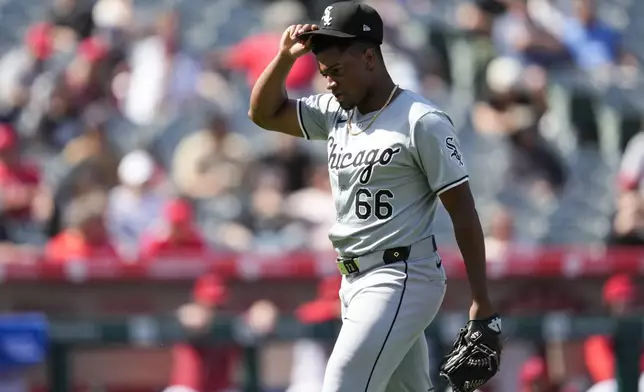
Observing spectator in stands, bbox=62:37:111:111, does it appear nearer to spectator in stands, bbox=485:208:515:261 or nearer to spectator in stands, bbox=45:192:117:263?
spectator in stands, bbox=45:192:117:263

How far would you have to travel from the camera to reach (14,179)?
9.35 meters

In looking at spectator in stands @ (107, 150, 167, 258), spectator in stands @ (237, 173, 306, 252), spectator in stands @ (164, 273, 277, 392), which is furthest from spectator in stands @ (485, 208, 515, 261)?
spectator in stands @ (107, 150, 167, 258)

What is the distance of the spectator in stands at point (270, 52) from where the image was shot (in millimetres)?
10766

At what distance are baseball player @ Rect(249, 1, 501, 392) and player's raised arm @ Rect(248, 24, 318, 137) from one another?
186 mm

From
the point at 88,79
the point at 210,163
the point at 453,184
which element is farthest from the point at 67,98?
the point at 453,184

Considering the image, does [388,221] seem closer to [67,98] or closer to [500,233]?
[500,233]

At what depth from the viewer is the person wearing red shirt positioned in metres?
9.21

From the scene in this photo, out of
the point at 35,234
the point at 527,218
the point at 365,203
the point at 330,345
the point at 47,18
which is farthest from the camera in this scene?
the point at 47,18

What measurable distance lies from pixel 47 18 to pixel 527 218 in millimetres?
4556

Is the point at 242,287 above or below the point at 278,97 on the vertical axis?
below

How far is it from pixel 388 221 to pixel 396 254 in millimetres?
120

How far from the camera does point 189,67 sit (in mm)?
11023

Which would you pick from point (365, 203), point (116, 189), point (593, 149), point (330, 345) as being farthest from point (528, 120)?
point (365, 203)

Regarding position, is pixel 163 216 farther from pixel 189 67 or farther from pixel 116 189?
pixel 189 67
